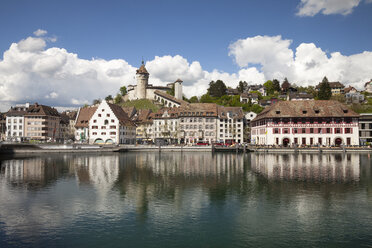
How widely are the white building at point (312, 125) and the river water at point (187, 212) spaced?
56802 mm

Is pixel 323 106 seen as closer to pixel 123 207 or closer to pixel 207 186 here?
pixel 207 186

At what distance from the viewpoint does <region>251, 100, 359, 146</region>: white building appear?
314ft

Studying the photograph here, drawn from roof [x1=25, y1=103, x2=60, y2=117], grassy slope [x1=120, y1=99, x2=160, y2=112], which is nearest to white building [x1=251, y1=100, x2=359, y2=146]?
grassy slope [x1=120, y1=99, x2=160, y2=112]

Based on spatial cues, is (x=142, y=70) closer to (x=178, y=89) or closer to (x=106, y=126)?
(x=178, y=89)

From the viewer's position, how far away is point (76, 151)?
92438 millimetres

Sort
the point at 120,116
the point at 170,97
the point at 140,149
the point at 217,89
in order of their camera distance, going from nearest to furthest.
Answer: the point at 140,149, the point at 120,116, the point at 170,97, the point at 217,89

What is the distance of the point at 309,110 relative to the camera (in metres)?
98.6

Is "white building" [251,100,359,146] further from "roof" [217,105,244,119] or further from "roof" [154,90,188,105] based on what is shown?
"roof" [154,90,188,105]

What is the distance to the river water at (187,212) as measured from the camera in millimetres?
19641

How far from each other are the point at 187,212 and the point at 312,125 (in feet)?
268

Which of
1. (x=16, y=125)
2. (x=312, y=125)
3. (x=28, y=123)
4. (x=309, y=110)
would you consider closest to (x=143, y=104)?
(x=28, y=123)

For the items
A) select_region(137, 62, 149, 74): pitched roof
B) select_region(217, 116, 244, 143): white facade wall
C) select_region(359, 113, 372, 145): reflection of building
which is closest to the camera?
select_region(359, 113, 372, 145): reflection of building

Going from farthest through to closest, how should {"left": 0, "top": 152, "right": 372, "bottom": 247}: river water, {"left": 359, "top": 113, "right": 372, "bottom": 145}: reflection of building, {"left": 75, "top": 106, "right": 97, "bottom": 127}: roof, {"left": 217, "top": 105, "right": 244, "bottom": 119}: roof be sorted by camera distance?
{"left": 75, "top": 106, "right": 97, "bottom": 127}: roof
{"left": 217, "top": 105, "right": 244, "bottom": 119}: roof
{"left": 359, "top": 113, "right": 372, "bottom": 145}: reflection of building
{"left": 0, "top": 152, "right": 372, "bottom": 247}: river water

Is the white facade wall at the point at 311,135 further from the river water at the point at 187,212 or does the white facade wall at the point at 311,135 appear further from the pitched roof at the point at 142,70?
the pitched roof at the point at 142,70
